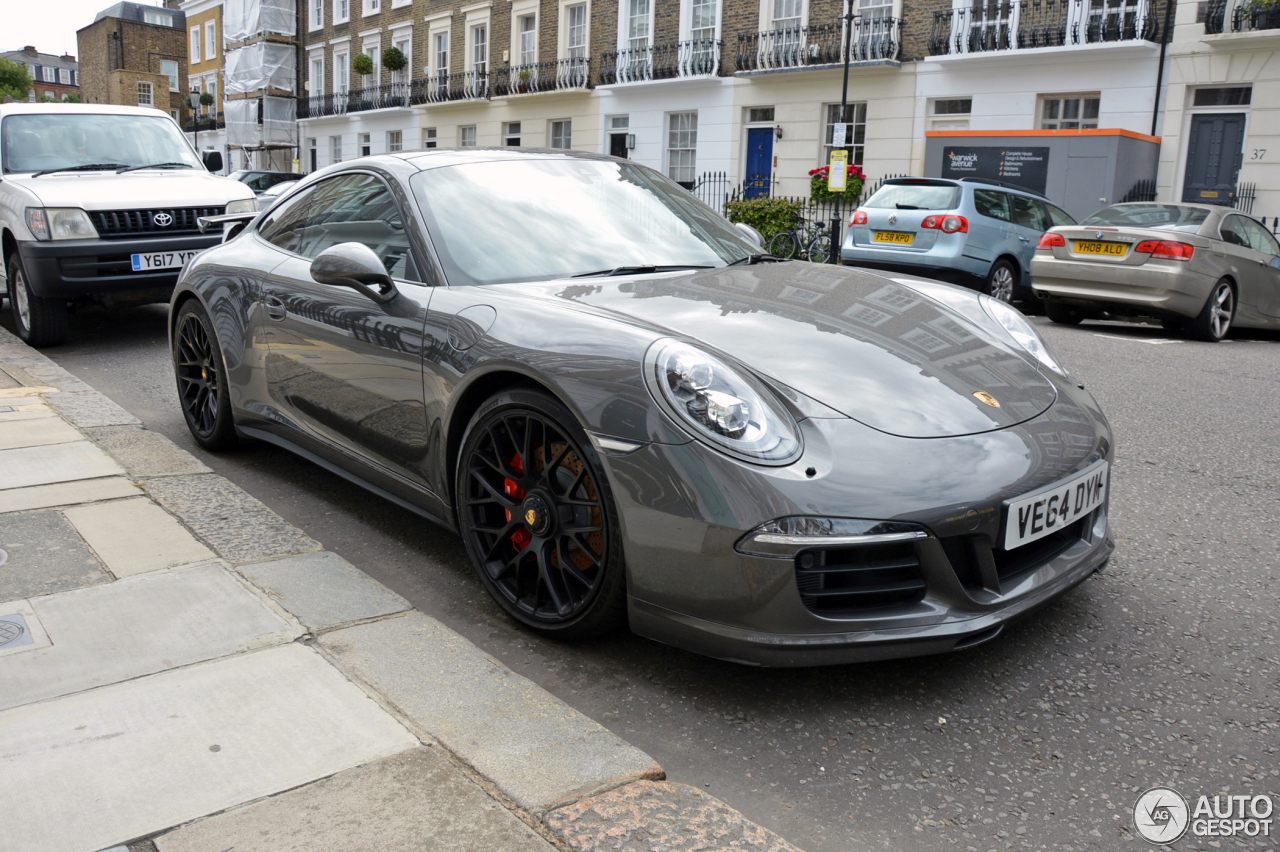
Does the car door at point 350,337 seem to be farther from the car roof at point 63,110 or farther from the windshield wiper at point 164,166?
the car roof at point 63,110

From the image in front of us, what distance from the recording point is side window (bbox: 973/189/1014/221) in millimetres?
12375

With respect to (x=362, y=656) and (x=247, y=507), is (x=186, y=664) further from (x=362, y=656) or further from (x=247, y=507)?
(x=247, y=507)

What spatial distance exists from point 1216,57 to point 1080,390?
17.6 meters

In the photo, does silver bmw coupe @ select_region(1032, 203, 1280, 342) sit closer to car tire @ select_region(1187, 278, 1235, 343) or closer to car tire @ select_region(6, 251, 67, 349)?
car tire @ select_region(1187, 278, 1235, 343)

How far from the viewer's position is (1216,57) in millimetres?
17375

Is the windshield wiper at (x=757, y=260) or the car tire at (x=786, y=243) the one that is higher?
the windshield wiper at (x=757, y=260)

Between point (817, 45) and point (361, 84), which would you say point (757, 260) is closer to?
point (817, 45)

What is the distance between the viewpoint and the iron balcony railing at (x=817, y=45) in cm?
2148

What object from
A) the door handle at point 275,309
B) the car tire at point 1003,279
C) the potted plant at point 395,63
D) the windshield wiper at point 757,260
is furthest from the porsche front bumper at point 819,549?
the potted plant at point 395,63

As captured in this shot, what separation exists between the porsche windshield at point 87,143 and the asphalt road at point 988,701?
5.89m

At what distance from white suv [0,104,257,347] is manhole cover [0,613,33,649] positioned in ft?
17.4

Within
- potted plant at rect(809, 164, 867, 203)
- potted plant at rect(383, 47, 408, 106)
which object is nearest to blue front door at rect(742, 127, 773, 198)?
potted plant at rect(809, 164, 867, 203)

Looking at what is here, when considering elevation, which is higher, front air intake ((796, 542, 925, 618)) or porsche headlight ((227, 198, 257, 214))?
porsche headlight ((227, 198, 257, 214))

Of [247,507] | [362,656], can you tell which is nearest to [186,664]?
[362,656]
